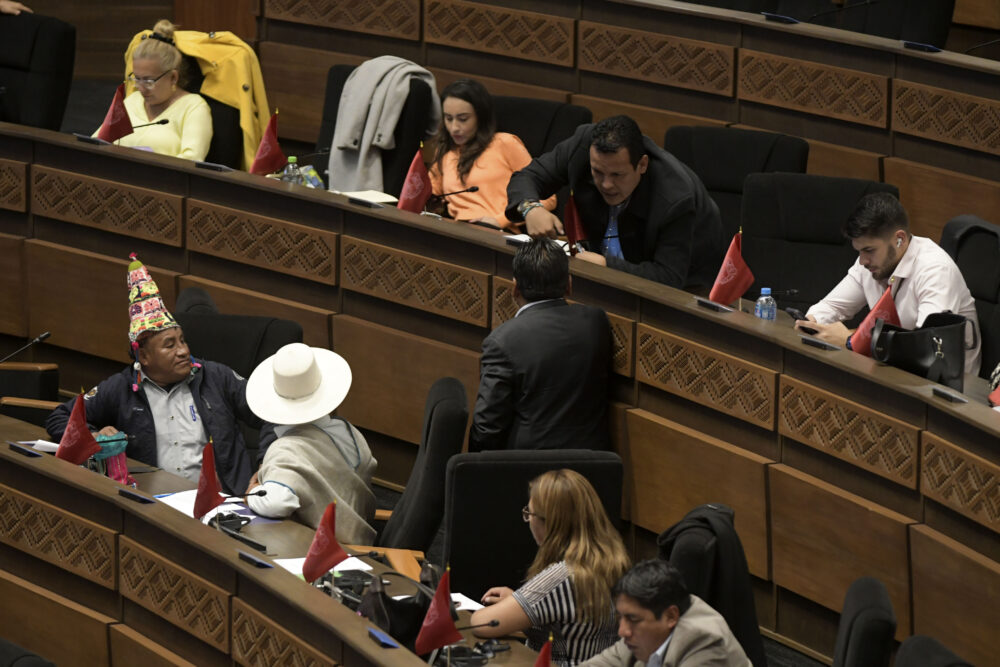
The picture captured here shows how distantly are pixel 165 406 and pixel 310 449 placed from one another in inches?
26.6

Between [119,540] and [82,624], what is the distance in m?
0.31

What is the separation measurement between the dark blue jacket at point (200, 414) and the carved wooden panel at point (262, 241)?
0.90 meters

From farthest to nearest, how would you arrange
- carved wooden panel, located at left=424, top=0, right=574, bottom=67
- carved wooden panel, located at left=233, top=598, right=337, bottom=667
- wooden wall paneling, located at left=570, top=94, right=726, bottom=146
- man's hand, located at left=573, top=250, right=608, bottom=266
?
carved wooden panel, located at left=424, top=0, right=574, bottom=67, wooden wall paneling, located at left=570, top=94, right=726, bottom=146, man's hand, located at left=573, top=250, right=608, bottom=266, carved wooden panel, located at left=233, top=598, right=337, bottom=667

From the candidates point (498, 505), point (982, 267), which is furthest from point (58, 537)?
point (982, 267)

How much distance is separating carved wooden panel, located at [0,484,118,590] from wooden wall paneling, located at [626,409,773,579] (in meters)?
1.49

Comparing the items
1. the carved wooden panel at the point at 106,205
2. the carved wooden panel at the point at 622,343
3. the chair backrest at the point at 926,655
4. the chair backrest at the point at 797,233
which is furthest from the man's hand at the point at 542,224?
the chair backrest at the point at 926,655

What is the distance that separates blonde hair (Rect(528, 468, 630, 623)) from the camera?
11.1 feet

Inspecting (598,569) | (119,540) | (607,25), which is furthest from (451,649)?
(607,25)

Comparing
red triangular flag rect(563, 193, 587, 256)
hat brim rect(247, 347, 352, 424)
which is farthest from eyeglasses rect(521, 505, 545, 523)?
red triangular flag rect(563, 193, 587, 256)

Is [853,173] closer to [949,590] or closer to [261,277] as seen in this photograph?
[261,277]

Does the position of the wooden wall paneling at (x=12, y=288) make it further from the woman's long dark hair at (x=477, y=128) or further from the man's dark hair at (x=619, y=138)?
the man's dark hair at (x=619, y=138)

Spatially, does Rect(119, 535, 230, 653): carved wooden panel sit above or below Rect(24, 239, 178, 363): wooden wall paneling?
below

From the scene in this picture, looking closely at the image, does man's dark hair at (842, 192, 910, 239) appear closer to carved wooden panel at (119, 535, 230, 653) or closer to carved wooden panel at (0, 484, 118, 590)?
carved wooden panel at (119, 535, 230, 653)

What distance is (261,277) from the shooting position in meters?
5.59
